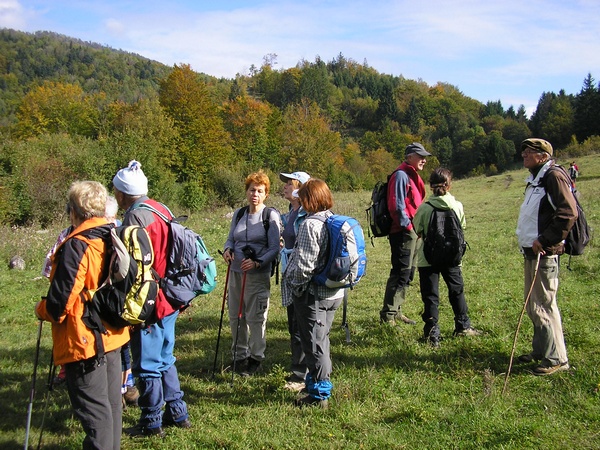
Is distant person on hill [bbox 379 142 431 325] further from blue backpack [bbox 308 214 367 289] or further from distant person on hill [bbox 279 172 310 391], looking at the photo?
blue backpack [bbox 308 214 367 289]

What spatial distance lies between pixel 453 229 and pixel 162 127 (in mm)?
42225

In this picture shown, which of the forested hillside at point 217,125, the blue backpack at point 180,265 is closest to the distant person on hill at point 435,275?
the blue backpack at point 180,265

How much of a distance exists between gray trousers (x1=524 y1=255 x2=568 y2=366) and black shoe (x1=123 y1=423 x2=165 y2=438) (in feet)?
11.9

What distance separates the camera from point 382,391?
14.6ft

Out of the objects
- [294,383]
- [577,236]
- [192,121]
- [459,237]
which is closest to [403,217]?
[459,237]

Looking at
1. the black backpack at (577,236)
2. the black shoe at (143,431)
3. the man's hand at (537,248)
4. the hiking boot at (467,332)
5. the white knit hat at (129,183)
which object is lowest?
the black shoe at (143,431)

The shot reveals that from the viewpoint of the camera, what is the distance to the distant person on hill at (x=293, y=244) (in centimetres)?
480

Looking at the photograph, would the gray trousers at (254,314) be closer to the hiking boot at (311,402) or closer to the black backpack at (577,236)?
the hiking boot at (311,402)

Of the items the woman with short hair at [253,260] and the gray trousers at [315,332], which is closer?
the gray trousers at [315,332]

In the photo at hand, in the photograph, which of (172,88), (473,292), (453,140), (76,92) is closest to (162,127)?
(172,88)

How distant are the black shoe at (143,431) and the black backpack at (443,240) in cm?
340

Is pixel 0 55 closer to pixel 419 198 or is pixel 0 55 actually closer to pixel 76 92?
pixel 76 92

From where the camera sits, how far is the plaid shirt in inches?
159

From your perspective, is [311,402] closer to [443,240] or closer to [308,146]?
[443,240]
